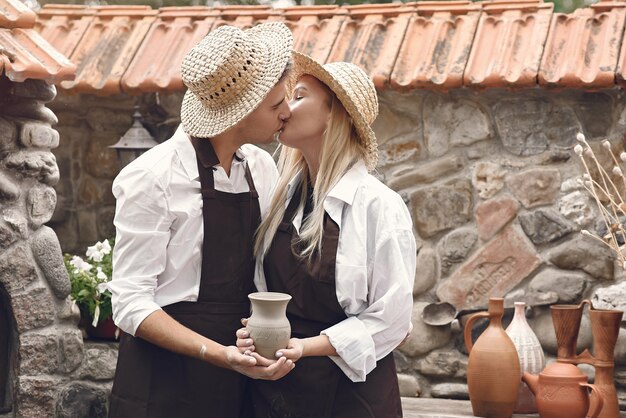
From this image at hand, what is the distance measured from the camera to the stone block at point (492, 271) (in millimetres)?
4898

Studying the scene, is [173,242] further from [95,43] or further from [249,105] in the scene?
[95,43]

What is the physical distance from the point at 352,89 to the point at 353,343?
29.5 inches

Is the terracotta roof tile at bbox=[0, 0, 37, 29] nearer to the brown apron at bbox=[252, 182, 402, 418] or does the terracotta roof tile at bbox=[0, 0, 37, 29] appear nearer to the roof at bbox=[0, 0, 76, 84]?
the roof at bbox=[0, 0, 76, 84]

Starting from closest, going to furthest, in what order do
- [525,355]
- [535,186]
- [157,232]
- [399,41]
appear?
1. [157,232]
2. [525,355]
3. [535,186]
4. [399,41]

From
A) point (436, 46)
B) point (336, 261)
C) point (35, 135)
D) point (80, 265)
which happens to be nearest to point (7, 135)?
point (35, 135)

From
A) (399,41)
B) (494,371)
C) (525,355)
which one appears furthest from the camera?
(399,41)

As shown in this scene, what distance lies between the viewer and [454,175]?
4.98m

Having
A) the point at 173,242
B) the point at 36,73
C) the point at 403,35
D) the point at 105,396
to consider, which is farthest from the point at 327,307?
the point at 403,35

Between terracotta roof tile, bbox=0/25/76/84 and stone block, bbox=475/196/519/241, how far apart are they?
6.40 ft

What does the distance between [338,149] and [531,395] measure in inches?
75.2

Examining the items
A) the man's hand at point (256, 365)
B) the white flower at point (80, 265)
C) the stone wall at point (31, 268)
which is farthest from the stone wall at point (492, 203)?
the man's hand at point (256, 365)

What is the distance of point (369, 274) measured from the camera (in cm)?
303

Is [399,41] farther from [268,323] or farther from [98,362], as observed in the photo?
[268,323]

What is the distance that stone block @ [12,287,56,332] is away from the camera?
430 cm
